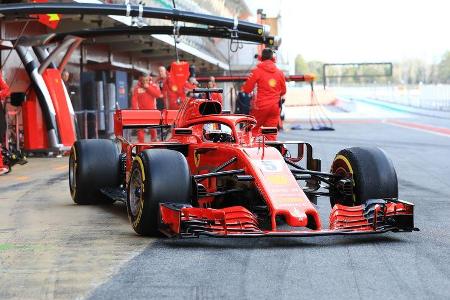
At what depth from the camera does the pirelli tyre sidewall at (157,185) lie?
21.2ft

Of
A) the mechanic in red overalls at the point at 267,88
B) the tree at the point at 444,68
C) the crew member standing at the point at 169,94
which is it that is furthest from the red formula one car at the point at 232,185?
the tree at the point at 444,68

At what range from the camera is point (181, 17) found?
436 inches

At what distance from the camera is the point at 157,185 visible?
6461 mm

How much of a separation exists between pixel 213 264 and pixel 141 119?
15.1 feet

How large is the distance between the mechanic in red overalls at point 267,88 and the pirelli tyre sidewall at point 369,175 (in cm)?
502

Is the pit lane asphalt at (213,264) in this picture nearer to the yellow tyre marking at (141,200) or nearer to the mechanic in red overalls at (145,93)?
the yellow tyre marking at (141,200)

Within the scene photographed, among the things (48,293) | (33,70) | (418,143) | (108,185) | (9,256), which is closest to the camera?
(48,293)

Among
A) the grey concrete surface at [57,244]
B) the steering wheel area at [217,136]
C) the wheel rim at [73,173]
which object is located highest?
the steering wheel area at [217,136]

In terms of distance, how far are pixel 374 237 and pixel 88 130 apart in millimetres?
14851

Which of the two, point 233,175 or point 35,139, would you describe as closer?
point 233,175

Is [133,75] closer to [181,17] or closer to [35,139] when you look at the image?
[35,139]

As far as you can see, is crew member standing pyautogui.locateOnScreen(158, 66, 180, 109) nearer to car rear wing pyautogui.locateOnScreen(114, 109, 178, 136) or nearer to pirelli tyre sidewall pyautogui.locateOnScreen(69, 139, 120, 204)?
car rear wing pyautogui.locateOnScreen(114, 109, 178, 136)

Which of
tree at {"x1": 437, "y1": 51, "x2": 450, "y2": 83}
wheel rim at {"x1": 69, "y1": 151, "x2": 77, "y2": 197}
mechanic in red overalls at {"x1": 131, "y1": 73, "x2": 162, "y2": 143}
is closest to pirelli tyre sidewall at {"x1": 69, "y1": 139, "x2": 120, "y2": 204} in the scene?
wheel rim at {"x1": 69, "y1": 151, "x2": 77, "y2": 197}

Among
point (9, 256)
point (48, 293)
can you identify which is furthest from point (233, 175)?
point (48, 293)
